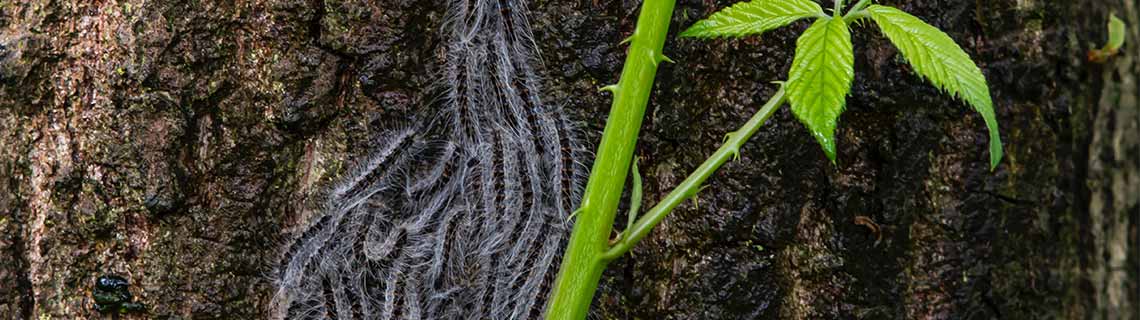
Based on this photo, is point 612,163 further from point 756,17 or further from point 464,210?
point 464,210

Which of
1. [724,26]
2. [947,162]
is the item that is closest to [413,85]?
[724,26]

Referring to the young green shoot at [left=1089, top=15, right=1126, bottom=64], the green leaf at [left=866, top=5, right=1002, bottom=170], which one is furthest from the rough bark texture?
the green leaf at [left=866, top=5, right=1002, bottom=170]

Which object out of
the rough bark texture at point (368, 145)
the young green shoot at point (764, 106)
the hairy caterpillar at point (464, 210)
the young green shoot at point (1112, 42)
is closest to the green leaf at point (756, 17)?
the young green shoot at point (764, 106)

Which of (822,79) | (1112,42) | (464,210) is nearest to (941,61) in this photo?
(822,79)

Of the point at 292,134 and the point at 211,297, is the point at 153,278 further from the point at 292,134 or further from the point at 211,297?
the point at 292,134

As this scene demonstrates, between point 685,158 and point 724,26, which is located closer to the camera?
point 724,26
